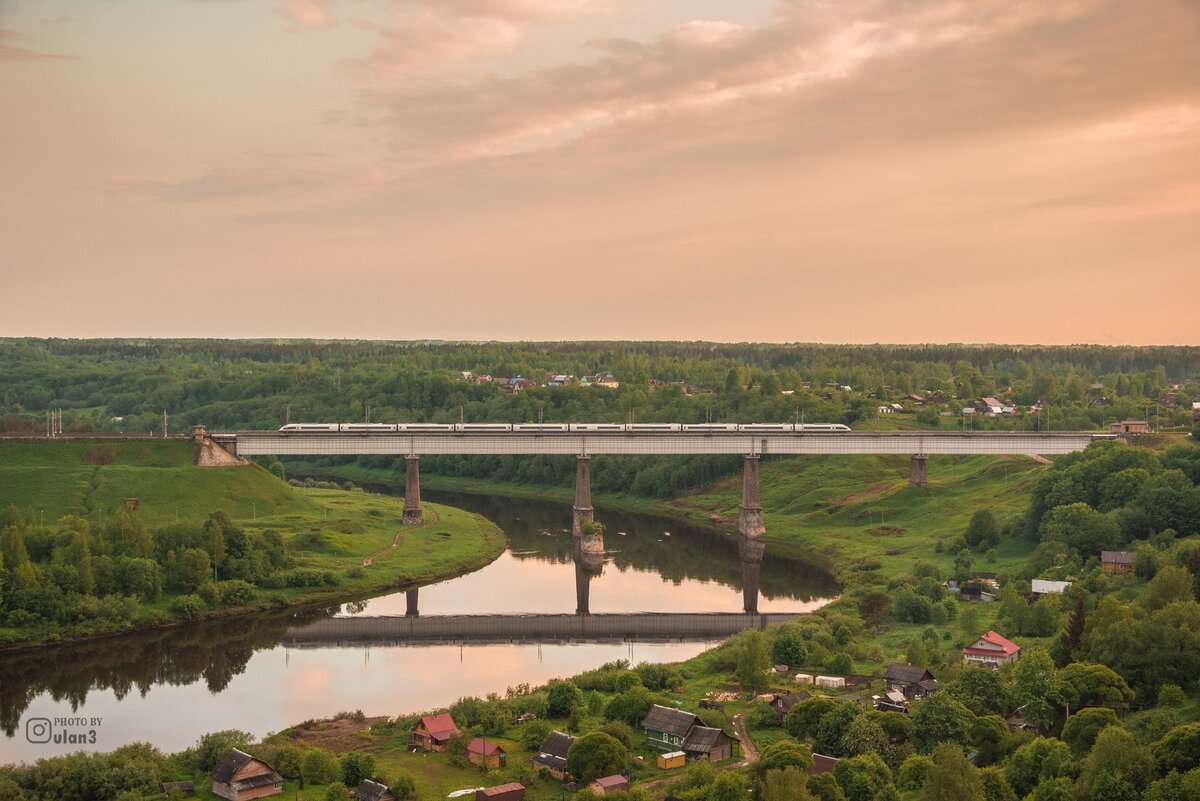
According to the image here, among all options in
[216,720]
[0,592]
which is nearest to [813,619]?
[216,720]

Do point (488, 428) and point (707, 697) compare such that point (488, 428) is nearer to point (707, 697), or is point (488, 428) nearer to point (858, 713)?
point (707, 697)

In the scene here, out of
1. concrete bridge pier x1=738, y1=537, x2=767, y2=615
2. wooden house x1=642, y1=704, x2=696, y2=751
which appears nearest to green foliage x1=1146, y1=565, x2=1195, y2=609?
wooden house x1=642, y1=704, x2=696, y2=751

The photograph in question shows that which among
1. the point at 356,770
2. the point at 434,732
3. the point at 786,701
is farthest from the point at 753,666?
the point at 356,770

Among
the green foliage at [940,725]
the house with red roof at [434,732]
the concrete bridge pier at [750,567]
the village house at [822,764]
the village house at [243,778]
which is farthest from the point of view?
the concrete bridge pier at [750,567]

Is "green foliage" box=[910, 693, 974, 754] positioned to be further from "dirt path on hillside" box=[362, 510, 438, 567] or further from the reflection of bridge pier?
the reflection of bridge pier

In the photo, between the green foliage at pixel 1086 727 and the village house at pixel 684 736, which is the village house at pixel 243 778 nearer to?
the village house at pixel 684 736

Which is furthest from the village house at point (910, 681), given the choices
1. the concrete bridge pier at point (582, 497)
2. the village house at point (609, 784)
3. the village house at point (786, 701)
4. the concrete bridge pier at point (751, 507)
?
the concrete bridge pier at point (751, 507)
